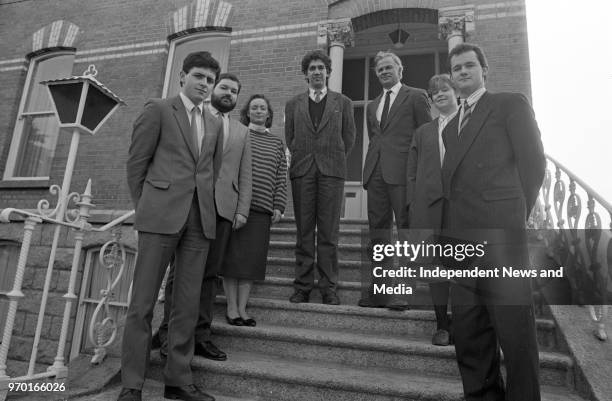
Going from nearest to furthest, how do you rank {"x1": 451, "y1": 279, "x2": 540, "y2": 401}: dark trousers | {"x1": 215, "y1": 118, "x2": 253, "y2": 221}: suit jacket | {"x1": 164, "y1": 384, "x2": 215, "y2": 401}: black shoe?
1. {"x1": 451, "y1": 279, "x2": 540, "y2": 401}: dark trousers
2. {"x1": 164, "y1": 384, "x2": 215, "y2": 401}: black shoe
3. {"x1": 215, "y1": 118, "x2": 253, "y2": 221}: suit jacket

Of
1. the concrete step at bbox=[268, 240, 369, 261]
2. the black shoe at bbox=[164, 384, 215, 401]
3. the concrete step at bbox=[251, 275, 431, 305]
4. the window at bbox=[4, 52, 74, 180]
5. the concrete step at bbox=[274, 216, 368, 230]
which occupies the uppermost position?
the window at bbox=[4, 52, 74, 180]

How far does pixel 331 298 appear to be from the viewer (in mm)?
3398

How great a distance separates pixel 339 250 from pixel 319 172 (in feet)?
3.40

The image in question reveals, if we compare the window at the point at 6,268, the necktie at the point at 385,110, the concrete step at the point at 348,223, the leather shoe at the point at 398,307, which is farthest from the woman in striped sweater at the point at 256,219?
the window at the point at 6,268

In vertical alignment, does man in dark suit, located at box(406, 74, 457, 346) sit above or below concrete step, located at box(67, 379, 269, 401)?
above

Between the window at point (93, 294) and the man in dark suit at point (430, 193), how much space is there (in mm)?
4327

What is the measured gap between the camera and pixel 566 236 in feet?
12.0

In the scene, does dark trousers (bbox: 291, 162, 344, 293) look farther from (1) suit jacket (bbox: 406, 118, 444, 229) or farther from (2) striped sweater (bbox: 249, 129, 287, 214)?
(1) suit jacket (bbox: 406, 118, 444, 229)

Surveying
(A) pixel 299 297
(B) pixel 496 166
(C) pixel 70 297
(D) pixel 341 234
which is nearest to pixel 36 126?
(C) pixel 70 297

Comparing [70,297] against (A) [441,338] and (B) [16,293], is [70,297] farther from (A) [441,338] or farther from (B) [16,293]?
(A) [441,338]

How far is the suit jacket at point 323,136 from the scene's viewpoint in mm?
3578

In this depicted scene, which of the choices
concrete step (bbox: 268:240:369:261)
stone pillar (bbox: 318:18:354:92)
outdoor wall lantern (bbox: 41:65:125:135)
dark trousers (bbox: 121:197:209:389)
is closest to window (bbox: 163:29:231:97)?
stone pillar (bbox: 318:18:354:92)

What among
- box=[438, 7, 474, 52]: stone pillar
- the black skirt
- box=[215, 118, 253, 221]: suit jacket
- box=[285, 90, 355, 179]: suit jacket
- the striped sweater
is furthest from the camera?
box=[438, 7, 474, 52]: stone pillar

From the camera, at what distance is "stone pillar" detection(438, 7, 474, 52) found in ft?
19.7
